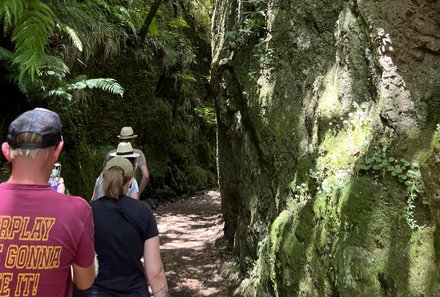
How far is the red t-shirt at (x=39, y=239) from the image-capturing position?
1.54 meters

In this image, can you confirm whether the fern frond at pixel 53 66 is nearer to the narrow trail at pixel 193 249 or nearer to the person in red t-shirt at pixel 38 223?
the narrow trail at pixel 193 249

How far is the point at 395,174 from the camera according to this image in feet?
9.36

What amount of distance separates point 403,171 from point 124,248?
200cm

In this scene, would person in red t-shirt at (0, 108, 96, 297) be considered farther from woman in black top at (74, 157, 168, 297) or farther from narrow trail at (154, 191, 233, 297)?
narrow trail at (154, 191, 233, 297)

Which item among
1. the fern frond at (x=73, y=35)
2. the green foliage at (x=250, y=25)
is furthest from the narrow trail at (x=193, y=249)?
the green foliage at (x=250, y=25)

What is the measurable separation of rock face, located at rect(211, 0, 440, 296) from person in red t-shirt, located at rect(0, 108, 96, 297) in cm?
193

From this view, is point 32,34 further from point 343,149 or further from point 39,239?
point 343,149

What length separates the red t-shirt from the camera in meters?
1.54

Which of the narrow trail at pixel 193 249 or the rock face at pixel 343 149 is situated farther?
the narrow trail at pixel 193 249

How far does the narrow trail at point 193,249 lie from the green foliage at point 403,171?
3.53 meters

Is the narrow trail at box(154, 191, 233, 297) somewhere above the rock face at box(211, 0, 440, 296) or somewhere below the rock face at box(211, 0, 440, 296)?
below

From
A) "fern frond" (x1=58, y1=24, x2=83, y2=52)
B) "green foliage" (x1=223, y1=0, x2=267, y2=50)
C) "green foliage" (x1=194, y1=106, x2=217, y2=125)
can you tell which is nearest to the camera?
"fern frond" (x1=58, y1=24, x2=83, y2=52)

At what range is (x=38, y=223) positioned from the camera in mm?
1573

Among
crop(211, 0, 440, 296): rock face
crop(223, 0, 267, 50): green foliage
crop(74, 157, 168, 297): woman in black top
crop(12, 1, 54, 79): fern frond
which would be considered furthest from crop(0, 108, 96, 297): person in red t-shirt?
crop(223, 0, 267, 50): green foliage
